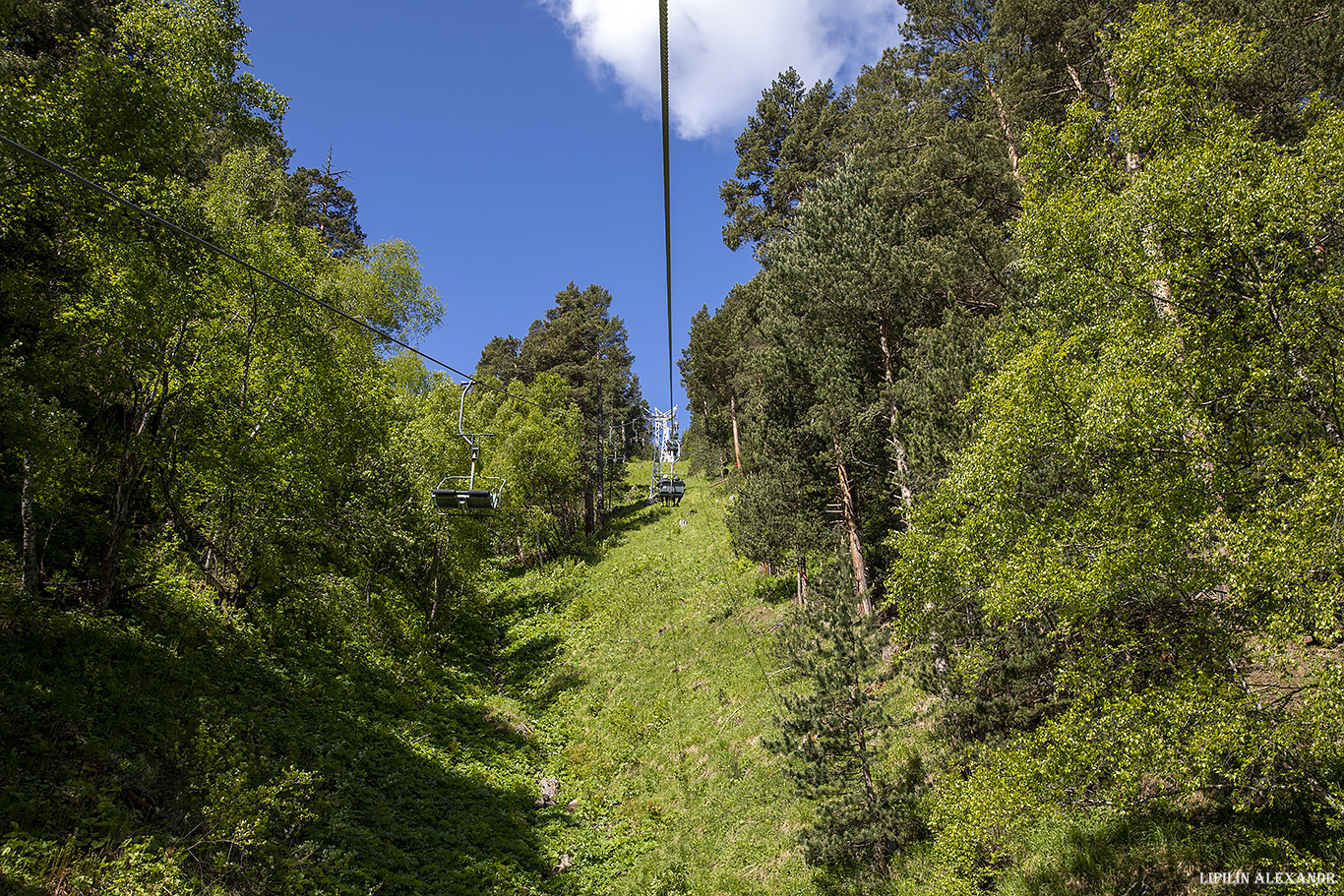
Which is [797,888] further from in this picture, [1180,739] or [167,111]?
[167,111]

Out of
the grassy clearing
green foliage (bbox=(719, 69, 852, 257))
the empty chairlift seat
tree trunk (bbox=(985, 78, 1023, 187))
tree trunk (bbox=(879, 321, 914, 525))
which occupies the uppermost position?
green foliage (bbox=(719, 69, 852, 257))

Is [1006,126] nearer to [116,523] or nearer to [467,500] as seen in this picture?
[467,500]

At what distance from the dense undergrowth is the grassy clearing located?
0.08 metres

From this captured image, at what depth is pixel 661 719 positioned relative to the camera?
21.0 metres

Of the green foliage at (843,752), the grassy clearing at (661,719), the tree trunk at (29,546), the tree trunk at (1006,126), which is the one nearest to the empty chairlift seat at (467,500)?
the green foliage at (843,752)

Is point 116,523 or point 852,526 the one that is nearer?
point 116,523

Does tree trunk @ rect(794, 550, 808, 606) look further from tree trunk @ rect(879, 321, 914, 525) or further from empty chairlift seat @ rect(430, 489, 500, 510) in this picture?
empty chairlift seat @ rect(430, 489, 500, 510)

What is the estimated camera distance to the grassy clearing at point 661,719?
14.4 metres

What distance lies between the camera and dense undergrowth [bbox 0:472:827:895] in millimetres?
9547

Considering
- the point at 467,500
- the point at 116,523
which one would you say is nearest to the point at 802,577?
the point at 467,500

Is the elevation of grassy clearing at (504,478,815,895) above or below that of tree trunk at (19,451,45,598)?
below

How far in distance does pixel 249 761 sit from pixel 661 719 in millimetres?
12653

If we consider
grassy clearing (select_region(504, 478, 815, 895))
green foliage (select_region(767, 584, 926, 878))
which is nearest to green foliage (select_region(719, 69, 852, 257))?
grassy clearing (select_region(504, 478, 815, 895))

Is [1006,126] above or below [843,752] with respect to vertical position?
above
